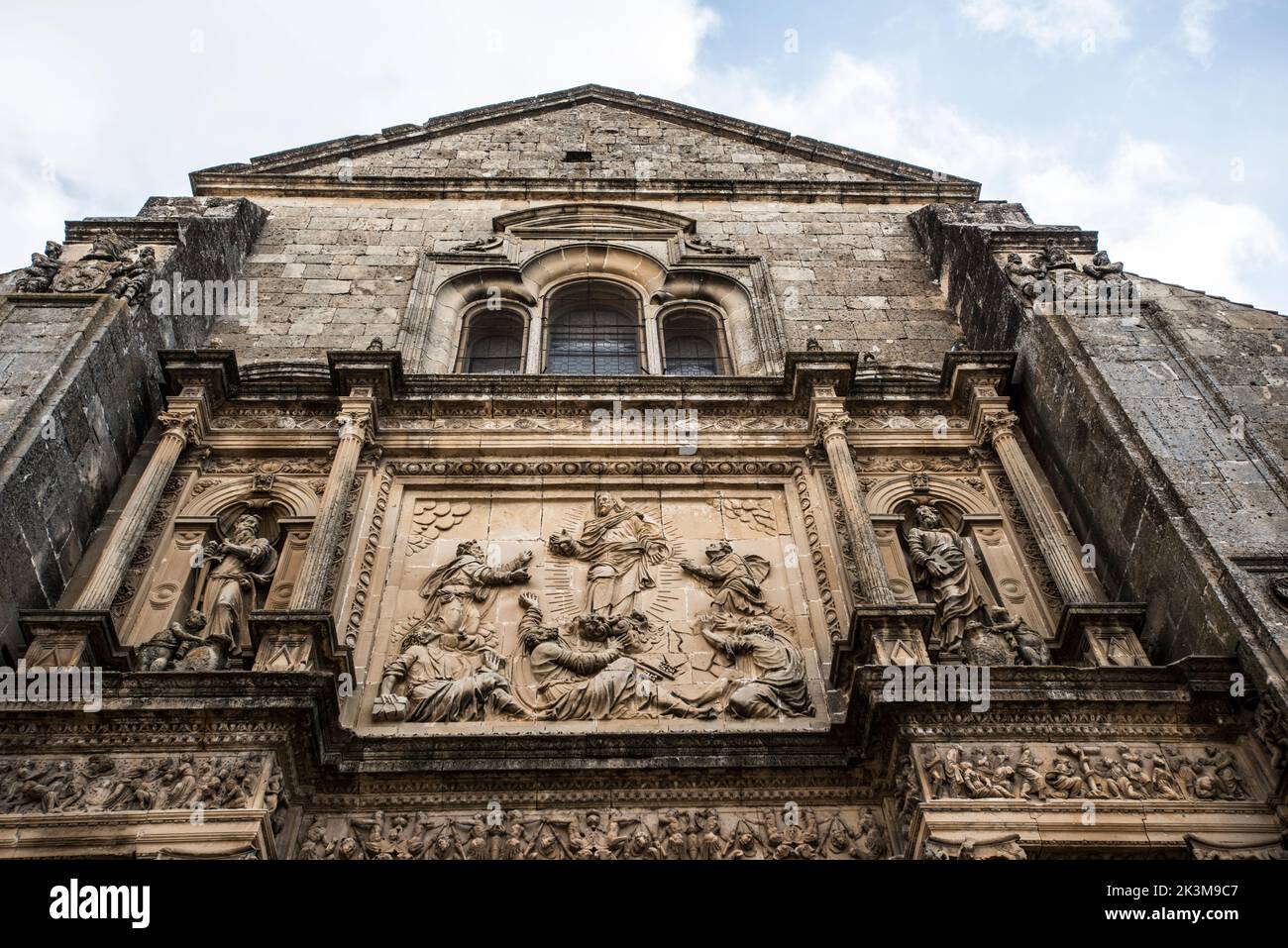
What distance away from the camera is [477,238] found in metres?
15.2

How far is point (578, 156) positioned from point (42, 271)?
8.11 meters

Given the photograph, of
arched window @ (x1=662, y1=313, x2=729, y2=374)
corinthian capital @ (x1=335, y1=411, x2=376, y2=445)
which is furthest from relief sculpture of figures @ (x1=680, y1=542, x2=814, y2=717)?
arched window @ (x1=662, y1=313, x2=729, y2=374)

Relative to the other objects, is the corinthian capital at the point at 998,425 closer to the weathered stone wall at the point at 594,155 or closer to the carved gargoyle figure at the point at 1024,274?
the carved gargoyle figure at the point at 1024,274

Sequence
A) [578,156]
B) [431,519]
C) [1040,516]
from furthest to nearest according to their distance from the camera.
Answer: [578,156] → [431,519] → [1040,516]

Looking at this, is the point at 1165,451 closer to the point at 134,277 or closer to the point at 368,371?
the point at 368,371

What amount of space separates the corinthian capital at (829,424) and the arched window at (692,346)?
2.52 meters

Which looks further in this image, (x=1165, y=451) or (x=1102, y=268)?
(x=1102, y=268)

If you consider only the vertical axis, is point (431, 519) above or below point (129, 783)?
above

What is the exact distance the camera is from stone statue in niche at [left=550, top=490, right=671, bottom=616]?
952cm

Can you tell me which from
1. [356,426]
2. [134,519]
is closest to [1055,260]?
[356,426]

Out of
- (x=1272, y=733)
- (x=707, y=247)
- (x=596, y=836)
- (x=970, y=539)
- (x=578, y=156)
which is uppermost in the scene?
(x=578, y=156)

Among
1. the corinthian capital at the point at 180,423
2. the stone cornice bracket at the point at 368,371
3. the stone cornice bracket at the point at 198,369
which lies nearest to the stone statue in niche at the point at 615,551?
the stone cornice bracket at the point at 368,371
